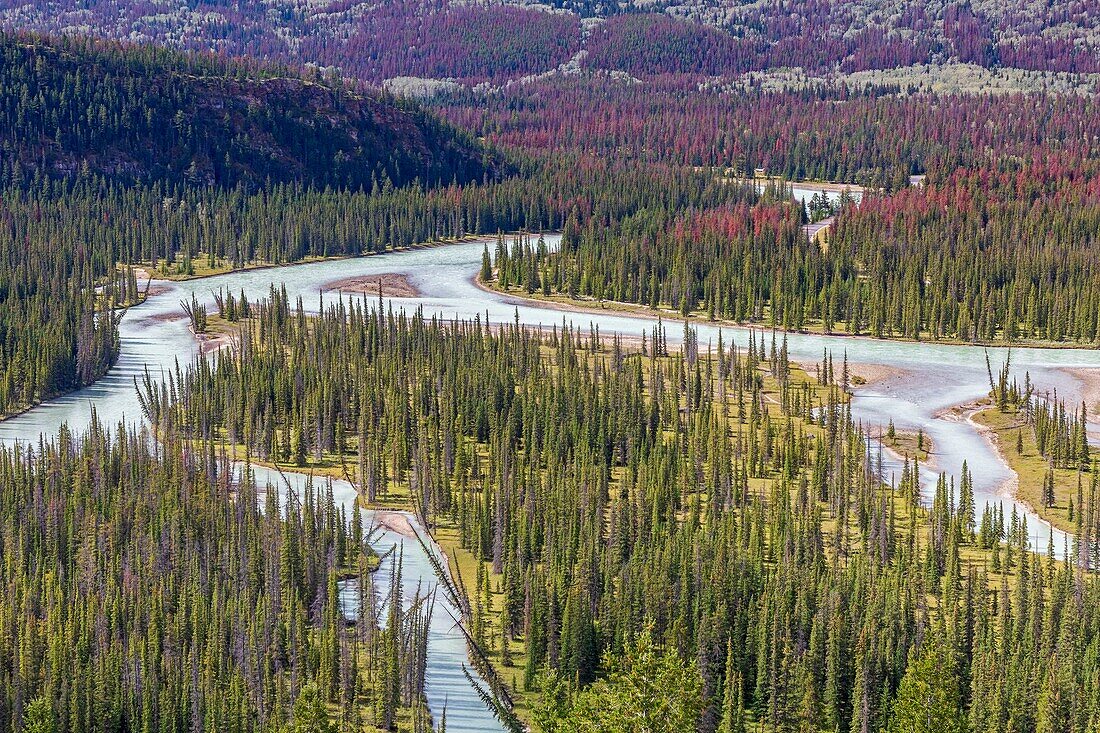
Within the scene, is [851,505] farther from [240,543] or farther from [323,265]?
[323,265]

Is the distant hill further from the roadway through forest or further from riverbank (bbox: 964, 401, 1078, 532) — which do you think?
riverbank (bbox: 964, 401, 1078, 532)

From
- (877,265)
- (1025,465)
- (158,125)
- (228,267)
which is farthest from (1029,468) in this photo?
(158,125)

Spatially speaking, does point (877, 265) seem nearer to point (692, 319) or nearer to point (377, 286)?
point (692, 319)

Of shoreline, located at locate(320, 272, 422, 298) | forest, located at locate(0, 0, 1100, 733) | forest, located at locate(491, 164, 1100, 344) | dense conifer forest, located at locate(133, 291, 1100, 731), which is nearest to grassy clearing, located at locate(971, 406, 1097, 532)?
forest, located at locate(0, 0, 1100, 733)

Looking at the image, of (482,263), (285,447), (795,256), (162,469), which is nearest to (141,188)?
(482,263)

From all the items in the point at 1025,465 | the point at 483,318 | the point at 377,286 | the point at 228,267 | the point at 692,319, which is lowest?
the point at 1025,465
